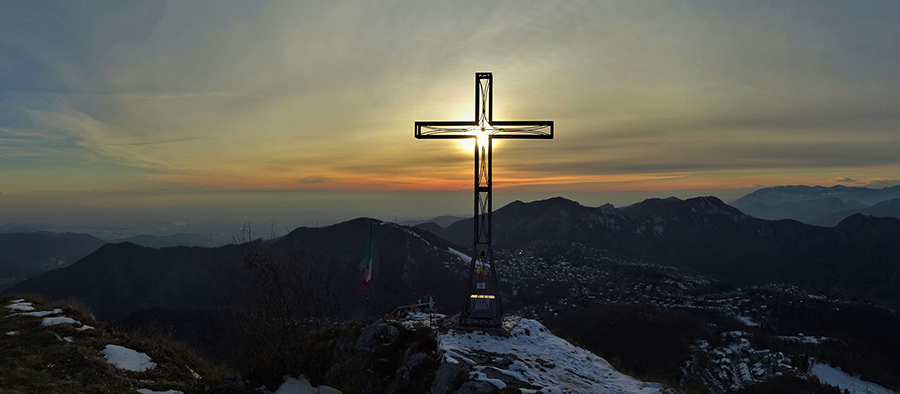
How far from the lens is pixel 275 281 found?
47.7ft

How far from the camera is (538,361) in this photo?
1686cm

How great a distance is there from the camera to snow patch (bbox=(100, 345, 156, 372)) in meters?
12.2

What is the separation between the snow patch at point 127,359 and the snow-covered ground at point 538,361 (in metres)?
10.5

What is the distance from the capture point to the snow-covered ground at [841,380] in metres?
71.4

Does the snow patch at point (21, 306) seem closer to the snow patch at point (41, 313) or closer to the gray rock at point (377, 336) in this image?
the snow patch at point (41, 313)

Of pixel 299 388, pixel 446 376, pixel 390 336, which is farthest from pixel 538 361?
pixel 299 388

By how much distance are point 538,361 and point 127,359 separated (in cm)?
1605

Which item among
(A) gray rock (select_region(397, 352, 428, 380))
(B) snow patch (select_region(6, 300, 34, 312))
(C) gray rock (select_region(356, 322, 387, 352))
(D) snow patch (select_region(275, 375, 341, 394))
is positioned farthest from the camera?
(B) snow patch (select_region(6, 300, 34, 312))

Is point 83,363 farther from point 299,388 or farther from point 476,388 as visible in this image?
point 476,388

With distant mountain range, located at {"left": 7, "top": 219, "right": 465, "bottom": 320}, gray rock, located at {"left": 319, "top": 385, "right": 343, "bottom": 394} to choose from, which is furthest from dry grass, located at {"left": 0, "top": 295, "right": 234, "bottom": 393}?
distant mountain range, located at {"left": 7, "top": 219, "right": 465, "bottom": 320}

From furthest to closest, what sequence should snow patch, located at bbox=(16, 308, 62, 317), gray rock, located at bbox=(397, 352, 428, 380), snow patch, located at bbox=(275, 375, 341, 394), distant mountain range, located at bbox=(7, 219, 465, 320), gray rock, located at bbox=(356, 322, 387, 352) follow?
distant mountain range, located at bbox=(7, 219, 465, 320), snow patch, located at bbox=(16, 308, 62, 317), gray rock, located at bbox=(356, 322, 387, 352), gray rock, located at bbox=(397, 352, 428, 380), snow patch, located at bbox=(275, 375, 341, 394)

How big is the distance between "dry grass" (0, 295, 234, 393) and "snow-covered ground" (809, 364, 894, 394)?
103469 millimetres

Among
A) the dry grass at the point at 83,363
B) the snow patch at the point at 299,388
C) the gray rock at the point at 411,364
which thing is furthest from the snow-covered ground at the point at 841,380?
the dry grass at the point at 83,363

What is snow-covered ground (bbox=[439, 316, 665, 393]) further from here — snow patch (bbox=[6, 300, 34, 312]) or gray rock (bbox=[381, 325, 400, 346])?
snow patch (bbox=[6, 300, 34, 312])
